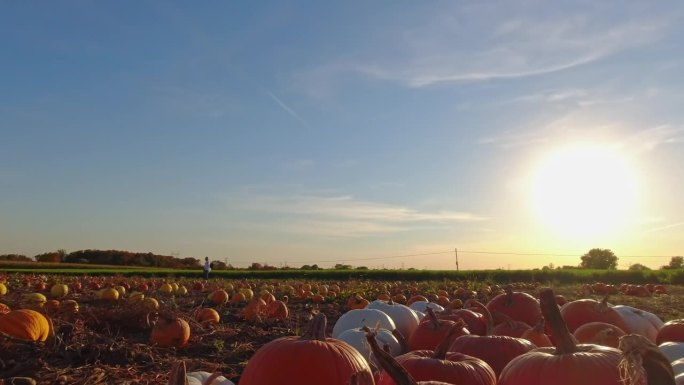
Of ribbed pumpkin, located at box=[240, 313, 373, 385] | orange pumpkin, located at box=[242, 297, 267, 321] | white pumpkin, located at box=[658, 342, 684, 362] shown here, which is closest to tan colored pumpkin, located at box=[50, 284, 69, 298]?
orange pumpkin, located at box=[242, 297, 267, 321]

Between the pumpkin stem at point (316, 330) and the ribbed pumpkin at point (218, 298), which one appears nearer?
the pumpkin stem at point (316, 330)

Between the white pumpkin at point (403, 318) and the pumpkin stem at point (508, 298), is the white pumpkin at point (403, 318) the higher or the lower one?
the lower one

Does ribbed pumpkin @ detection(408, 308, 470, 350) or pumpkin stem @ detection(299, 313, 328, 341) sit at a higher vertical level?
pumpkin stem @ detection(299, 313, 328, 341)

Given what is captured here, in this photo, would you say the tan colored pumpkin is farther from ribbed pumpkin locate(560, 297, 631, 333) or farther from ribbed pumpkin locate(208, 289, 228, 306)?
ribbed pumpkin locate(560, 297, 631, 333)

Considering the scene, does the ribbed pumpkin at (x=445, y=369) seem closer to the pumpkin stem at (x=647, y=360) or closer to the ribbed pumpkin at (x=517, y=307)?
the pumpkin stem at (x=647, y=360)

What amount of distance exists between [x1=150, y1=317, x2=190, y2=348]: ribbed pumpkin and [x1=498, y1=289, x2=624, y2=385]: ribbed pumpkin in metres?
4.00

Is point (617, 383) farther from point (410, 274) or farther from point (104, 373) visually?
point (410, 274)

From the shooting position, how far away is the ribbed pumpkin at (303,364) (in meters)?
2.77

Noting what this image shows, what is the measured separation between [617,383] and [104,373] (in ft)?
11.7

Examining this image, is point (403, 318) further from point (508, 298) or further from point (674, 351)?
point (674, 351)

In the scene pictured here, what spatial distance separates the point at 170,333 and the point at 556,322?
4.25 meters

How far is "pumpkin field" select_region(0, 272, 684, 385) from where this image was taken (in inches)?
87.3

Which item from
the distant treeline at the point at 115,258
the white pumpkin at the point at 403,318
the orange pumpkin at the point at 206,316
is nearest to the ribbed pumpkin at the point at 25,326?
the orange pumpkin at the point at 206,316

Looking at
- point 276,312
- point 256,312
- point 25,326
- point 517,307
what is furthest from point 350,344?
point 276,312
